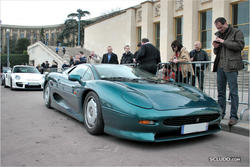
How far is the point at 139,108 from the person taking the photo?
9.62ft

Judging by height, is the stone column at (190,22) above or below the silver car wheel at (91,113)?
above

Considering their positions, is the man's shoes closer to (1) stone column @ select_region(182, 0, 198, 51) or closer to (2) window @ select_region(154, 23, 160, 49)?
(1) stone column @ select_region(182, 0, 198, 51)

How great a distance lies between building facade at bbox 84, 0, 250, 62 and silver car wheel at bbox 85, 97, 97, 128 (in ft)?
50.6

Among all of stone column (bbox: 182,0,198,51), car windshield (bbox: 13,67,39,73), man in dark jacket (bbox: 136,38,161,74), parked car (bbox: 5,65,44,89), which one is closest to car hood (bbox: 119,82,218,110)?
man in dark jacket (bbox: 136,38,161,74)

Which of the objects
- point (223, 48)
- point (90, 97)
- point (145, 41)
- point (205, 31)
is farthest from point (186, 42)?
point (90, 97)

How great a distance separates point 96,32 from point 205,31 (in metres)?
18.7

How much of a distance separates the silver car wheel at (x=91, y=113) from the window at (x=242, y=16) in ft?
52.2

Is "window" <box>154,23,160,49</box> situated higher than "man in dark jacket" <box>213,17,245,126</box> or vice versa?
"window" <box>154,23,160,49</box>

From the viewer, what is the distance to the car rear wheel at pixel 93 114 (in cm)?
343

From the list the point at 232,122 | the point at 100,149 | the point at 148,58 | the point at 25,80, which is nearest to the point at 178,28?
the point at 25,80

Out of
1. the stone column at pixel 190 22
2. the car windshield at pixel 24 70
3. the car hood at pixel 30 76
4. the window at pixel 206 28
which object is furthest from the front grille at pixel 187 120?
the stone column at pixel 190 22

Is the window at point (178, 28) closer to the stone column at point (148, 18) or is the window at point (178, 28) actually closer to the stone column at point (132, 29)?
the stone column at point (148, 18)

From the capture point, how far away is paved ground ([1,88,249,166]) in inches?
103

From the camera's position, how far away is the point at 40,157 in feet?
9.00
